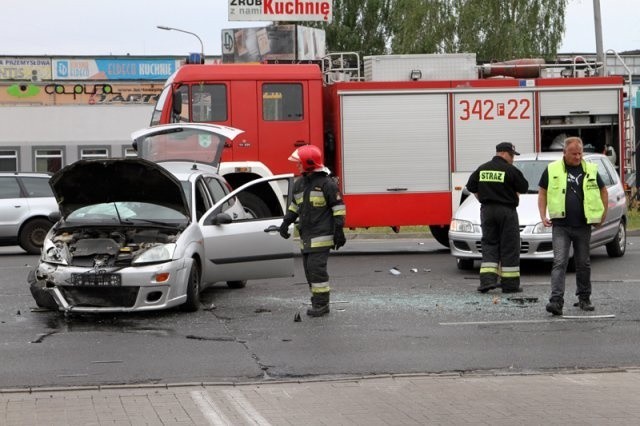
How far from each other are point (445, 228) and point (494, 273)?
236 inches

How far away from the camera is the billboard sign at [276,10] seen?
30750 millimetres

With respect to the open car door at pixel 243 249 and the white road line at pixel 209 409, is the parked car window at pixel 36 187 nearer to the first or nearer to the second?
the open car door at pixel 243 249

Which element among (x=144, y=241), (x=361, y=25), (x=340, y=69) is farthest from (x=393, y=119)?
(x=361, y=25)

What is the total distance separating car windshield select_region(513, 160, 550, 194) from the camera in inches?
623

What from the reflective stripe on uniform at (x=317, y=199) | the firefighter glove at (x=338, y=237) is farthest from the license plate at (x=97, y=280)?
the firefighter glove at (x=338, y=237)

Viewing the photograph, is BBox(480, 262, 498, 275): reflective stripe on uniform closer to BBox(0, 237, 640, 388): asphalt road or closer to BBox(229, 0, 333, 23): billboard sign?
BBox(0, 237, 640, 388): asphalt road

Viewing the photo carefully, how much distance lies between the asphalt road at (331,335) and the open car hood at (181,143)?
2399 mm

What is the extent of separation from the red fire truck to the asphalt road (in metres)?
3.75

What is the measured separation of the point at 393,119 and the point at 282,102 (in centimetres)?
187

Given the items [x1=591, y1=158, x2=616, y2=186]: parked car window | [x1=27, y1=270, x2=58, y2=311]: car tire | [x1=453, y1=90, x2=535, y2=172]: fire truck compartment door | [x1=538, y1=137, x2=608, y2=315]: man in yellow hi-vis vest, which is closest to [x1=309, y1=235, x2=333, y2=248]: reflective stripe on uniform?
[x1=538, y1=137, x2=608, y2=315]: man in yellow hi-vis vest

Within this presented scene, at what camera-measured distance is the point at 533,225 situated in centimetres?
1446

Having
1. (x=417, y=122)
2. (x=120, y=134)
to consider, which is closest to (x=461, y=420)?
(x=417, y=122)

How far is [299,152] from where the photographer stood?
445 inches

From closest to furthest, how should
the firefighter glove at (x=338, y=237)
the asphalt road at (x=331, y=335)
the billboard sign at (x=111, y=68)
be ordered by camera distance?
the asphalt road at (x=331, y=335), the firefighter glove at (x=338, y=237), the billboard sign at (x=111, y=68)
